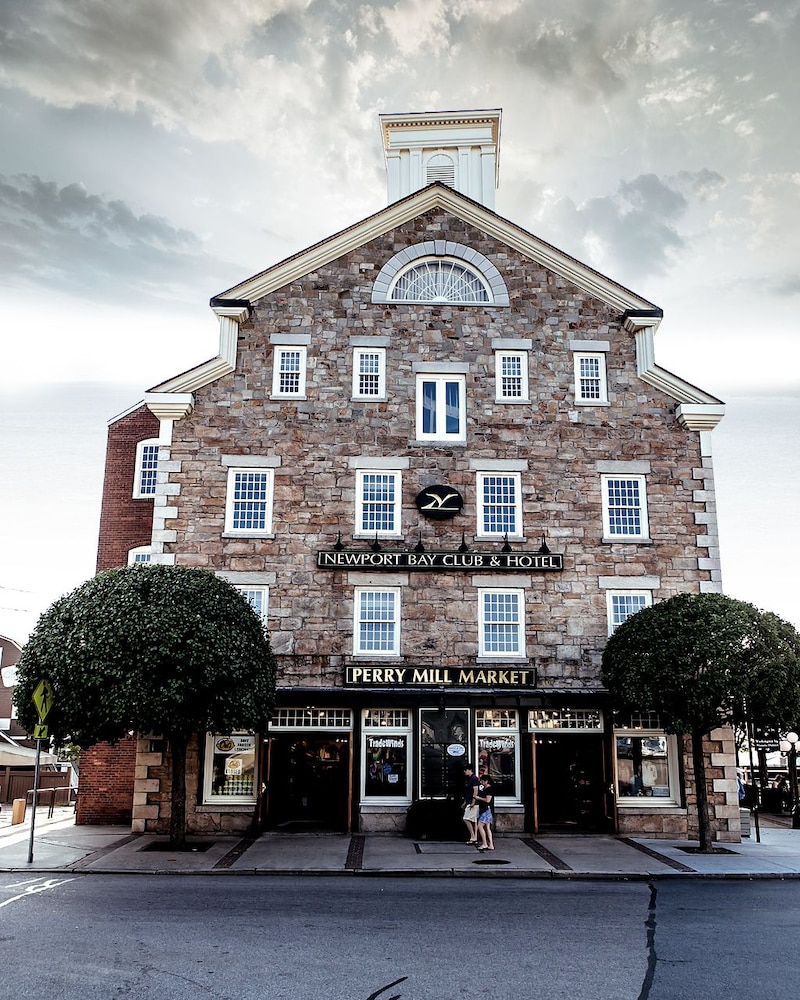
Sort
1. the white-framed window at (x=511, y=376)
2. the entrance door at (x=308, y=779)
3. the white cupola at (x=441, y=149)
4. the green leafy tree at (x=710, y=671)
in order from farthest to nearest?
the white cupola at (x=441, y=149) < the white-framed window at (x=511, y=376) < the entrance door at (x=308, y=779) < the green leafy tree at (x=710, y=671)

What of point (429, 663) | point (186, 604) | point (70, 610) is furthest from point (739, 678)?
point (70, 610)

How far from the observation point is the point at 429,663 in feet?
69.4

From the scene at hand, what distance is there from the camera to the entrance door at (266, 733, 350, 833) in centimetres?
2091

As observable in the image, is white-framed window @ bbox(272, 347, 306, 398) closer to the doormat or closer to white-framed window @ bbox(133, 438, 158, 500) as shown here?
white-framed window @ bbox(133, 438, 158, 500)

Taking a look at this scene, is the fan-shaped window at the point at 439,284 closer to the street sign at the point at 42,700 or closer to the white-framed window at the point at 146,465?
the white-framed window at the point at 146,465

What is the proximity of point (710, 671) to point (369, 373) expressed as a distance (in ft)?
37.0

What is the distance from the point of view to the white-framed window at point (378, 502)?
2200cm

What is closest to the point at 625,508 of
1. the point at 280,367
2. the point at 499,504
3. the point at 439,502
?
the point at 499,504

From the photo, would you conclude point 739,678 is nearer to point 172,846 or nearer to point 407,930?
point 407,930

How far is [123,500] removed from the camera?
25078 mm

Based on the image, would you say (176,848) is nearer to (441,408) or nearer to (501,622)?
(501,622)

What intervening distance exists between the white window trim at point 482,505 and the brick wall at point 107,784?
35.3ft

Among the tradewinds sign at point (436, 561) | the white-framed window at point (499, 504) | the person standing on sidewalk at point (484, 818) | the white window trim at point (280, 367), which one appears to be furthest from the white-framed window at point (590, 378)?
the person standing on sidewalk at point (484, 818)

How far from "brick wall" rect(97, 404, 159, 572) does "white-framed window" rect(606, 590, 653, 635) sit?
42.2ft
